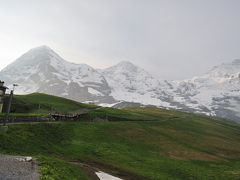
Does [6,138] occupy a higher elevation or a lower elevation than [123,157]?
higher

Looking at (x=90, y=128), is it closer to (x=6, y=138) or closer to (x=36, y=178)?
(x=6, y=138)

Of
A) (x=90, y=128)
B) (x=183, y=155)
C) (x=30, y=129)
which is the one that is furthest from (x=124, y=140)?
(x=30, y=129)

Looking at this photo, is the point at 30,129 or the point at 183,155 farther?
the point at 183,155

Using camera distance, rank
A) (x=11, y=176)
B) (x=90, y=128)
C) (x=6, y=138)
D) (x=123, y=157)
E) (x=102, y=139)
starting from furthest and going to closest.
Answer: (x=90, y=128)
(x=102, y=139)
(x=123, y=157)
(x=6, y=138)
(x=11, y=176)

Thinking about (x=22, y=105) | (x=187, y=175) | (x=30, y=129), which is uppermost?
(x=22, y=105)

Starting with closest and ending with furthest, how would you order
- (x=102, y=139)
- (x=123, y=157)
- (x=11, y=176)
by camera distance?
(x=11, y=176) → (x=123, y=157) → (x=102, y=139)

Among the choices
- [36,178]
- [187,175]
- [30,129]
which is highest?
[30,129]

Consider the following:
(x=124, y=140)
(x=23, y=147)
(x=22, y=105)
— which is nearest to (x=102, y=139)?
(x=124, y=140)

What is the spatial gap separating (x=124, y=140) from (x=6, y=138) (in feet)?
114

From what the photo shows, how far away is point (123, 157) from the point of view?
4959 cm

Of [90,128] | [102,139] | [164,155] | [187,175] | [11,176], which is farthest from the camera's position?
[90,128]

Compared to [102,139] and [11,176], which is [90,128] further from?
[11,176]

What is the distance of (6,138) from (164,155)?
1466 inches

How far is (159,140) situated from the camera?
236ft
